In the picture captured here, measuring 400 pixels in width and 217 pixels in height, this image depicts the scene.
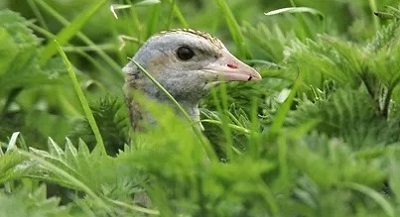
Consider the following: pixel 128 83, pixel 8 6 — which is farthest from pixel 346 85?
pixel 8 6

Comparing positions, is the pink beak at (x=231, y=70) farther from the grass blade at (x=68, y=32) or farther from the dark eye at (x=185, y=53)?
the grass blade at (x=68, y=32)

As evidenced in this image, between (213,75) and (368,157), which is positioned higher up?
(368,157)

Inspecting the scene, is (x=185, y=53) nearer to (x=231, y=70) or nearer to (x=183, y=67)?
(x=183, y=67)

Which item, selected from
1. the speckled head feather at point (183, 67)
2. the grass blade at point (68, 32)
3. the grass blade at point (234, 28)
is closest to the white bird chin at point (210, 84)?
the speckled head feather at point (183, 67)

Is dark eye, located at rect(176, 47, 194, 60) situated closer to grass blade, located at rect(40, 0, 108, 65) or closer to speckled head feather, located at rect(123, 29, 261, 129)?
speckled head feather, located at rect(123, 29, 261, 129)

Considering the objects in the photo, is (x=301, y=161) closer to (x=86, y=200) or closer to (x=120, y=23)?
(x=86, y=200)

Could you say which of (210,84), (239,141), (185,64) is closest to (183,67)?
(185,64)
